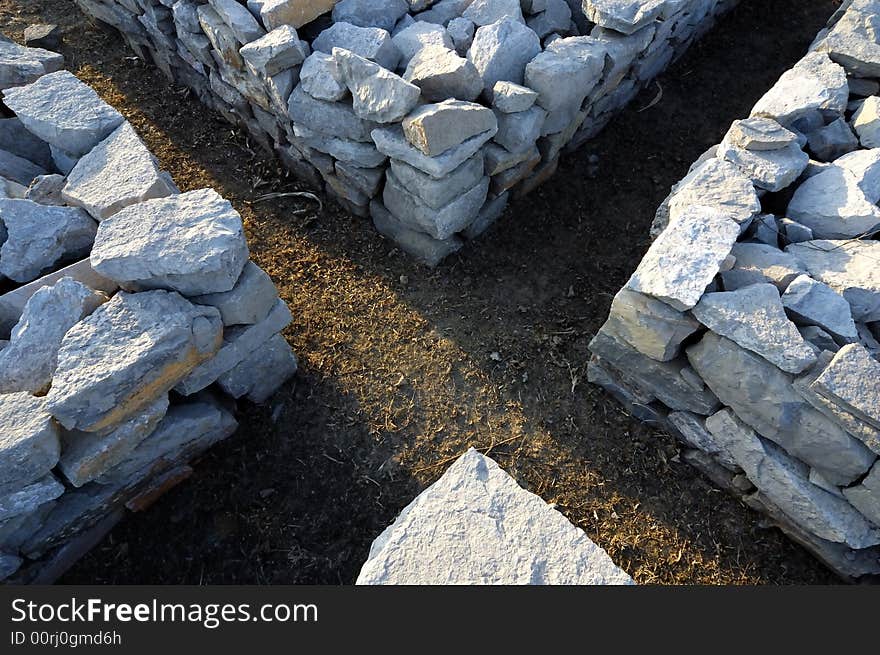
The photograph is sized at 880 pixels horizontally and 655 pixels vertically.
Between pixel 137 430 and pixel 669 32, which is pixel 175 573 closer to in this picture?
pixel 137 430

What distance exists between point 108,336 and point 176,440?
0.64 meters

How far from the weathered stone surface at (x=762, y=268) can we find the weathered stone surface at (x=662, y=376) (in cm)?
44

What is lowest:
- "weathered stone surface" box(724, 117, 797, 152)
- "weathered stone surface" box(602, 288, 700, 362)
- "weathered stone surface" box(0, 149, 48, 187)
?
"weathered stone surface" box(602, 288, 700, 362)

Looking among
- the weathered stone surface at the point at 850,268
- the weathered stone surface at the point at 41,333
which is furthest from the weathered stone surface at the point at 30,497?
the weathered stone surface at the point at 850,268

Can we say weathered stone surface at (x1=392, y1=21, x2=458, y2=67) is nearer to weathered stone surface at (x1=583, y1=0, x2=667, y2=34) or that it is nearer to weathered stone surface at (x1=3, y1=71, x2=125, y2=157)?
weathered stone surface at (x1=583, y1=0, x2=667, y2=34)

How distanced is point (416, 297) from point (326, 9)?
5.94 feet

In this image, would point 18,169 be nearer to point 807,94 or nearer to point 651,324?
point 651,324

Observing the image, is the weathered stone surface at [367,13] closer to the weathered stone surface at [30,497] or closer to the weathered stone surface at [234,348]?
the weathered stone surface at [234,348]

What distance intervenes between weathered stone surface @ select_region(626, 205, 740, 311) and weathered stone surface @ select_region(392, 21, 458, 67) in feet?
5.64

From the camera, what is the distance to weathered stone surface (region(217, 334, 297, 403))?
3229mm

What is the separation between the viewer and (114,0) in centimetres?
512

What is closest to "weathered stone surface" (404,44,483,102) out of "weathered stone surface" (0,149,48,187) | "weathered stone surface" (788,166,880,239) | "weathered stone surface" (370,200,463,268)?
"weathered stone surface" (370,200,463,268)

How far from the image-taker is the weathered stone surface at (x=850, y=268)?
2924 millimetres

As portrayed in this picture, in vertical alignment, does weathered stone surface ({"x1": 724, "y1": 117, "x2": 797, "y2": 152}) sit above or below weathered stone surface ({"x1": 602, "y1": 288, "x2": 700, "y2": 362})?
above
